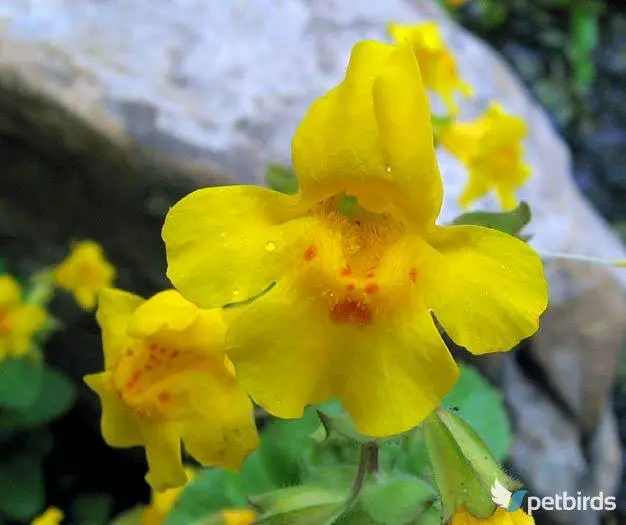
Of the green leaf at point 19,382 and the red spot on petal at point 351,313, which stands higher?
the red spot on petal at point 351,313

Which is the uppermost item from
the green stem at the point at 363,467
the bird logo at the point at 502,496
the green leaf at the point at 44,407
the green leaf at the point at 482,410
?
the bird logo at the point at 502,496

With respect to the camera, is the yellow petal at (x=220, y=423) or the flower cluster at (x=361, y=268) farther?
the yellow petal at (x=220, y=423)

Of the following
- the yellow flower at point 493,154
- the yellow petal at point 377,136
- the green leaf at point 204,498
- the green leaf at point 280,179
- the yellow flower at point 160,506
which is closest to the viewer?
the yellow petal at point 377,136

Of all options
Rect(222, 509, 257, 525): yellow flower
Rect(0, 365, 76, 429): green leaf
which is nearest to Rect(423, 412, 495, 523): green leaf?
Rect(222, 509, 257, 525): yellow flower

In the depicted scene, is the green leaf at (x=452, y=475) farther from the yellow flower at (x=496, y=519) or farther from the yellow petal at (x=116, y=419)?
the yellow petal at (x=116, y=419)

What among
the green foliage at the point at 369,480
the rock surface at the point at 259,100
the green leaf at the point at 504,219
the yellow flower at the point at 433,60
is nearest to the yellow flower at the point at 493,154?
the yellow flower at the point at 433,60

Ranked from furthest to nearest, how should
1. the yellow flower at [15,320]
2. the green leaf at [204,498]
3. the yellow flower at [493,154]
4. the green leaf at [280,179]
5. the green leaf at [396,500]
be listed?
the yellow flower at [15,320]
the yellow flower at [493,154]
the green leaf at [204,498]
the green leaf at [280,179]
the green leaf at [396,500]
